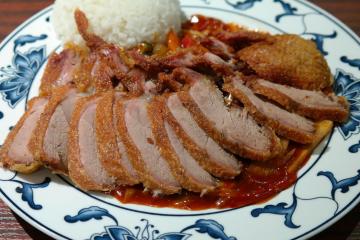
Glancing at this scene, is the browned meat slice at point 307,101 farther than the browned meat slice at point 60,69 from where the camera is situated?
No

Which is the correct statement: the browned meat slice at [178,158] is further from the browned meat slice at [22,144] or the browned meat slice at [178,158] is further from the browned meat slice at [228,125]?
the browned meat slice at [22,144]

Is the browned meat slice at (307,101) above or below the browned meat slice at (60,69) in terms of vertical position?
below

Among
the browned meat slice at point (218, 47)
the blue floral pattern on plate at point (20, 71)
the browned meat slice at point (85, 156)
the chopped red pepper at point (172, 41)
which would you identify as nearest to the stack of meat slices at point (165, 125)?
the browned meat slice at point (85, 156)

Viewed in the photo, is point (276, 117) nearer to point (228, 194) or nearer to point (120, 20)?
point (228, 194)

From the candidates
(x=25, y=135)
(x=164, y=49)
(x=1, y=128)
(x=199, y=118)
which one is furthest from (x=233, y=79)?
(x=1, y=128)

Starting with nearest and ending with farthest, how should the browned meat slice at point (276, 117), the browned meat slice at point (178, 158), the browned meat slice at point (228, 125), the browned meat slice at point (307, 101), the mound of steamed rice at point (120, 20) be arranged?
the browned meat slice at point (178, 158) < the browned meat slice at point (228, 125) < the browned meat slice at point (276, 117) < the browned meat slice at point (307, 101) < the mound of steamed rice at point (120, 20)

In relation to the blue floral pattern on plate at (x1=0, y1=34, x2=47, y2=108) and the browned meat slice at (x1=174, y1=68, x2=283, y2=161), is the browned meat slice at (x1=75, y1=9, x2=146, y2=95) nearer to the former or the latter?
the browned meat slice at (x1=174, y1=68, x2=283, y2=161)

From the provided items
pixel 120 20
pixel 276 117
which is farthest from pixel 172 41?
pixel 276 117

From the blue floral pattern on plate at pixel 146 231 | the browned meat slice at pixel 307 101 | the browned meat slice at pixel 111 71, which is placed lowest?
the blue floral pattern on plate at pixel 146 231
